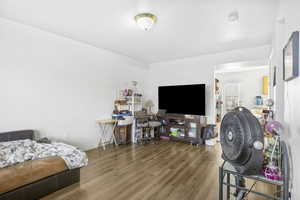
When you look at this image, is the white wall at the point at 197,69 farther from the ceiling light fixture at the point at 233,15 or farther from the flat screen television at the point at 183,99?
the ceiling light fixture at the point at 233,15

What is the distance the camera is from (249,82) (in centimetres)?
612

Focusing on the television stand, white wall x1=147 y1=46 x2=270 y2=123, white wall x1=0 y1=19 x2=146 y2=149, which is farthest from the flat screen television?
white wall x1=0 y1=19 x2=146 y2=149

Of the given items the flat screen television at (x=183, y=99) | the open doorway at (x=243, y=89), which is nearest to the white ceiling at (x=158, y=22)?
the flat screen television at (x=183, y=99)

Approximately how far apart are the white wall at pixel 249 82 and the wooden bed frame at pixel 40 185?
649 centimetres

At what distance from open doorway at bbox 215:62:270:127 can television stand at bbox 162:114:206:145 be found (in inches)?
59.6

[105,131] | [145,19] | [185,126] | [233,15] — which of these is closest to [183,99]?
[185,126]

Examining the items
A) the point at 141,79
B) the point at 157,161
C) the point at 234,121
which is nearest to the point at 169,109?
the point at 141,79

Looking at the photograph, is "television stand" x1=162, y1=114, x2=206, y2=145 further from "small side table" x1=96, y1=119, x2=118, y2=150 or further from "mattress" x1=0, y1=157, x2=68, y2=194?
"mattress" x1=0, y1=157, x2=68, y2=194

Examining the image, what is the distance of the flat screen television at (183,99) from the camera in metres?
4.31

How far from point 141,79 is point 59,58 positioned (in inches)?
106

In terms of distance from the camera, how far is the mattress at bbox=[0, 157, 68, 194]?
165cm

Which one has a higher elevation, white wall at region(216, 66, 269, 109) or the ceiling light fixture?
the ceiling light fixture

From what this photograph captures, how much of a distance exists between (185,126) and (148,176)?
239 cm

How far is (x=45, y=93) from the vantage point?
119 inches
